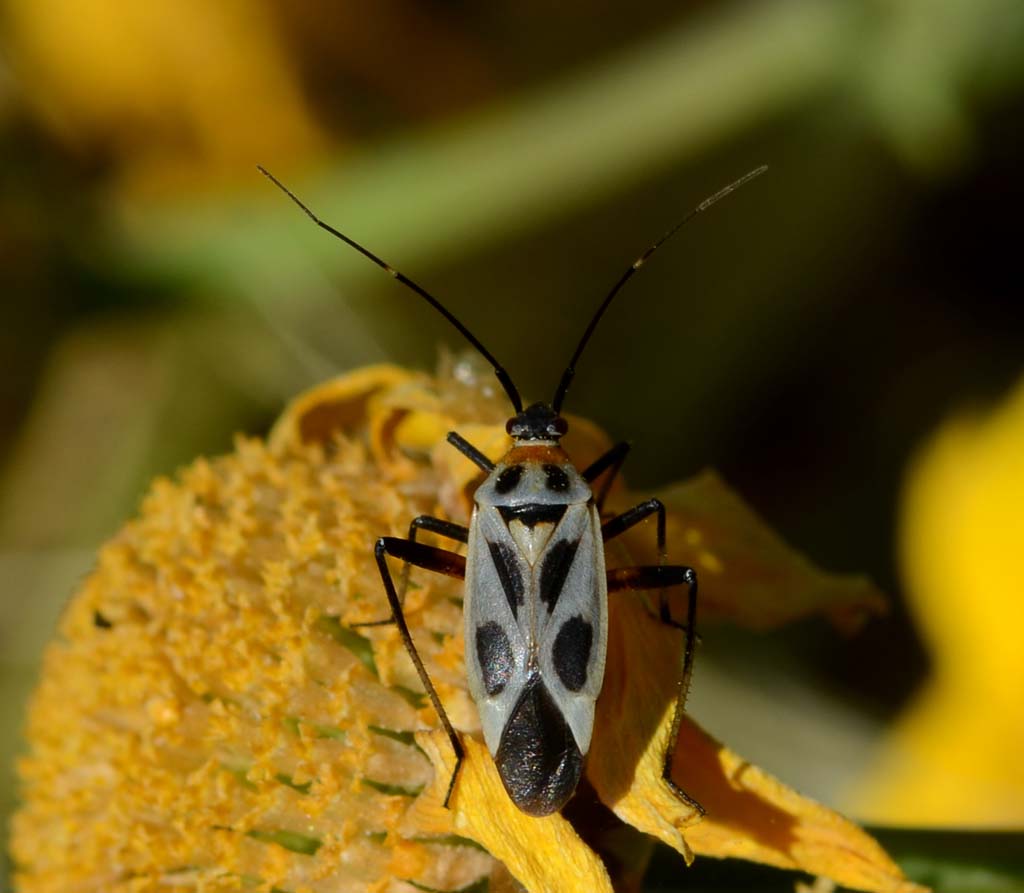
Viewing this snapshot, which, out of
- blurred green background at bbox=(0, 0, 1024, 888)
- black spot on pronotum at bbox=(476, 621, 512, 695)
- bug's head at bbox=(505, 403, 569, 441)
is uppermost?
blurred green background at bbox=(0, 0, 1024, 888)

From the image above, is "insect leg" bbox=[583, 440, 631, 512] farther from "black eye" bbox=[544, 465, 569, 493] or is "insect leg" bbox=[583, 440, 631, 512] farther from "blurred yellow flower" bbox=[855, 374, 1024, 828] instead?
"blurred yellow flower" bbox=[855, 374, 1024, 828]

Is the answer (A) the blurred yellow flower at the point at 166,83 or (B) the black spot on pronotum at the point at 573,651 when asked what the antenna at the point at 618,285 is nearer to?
(B) the black spot on pronotum at the point at 573,651

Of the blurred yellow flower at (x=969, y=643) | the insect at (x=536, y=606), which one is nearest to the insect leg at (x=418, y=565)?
the insect at (x=536, y=606)

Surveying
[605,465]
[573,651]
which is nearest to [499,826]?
[573,651]

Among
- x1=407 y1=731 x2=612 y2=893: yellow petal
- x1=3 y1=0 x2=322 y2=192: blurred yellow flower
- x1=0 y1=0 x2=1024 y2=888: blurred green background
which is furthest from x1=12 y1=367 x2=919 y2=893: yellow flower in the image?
x1=3 y1=0 x2=322 y2=192: blurred yellow flower

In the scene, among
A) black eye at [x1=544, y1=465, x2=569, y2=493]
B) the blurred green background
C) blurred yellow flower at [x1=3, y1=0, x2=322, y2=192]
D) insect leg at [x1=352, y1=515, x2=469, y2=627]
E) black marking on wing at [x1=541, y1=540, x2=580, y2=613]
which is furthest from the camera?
blurred yellow flower at [x1=3, y1=0, x2=322, y2=192]

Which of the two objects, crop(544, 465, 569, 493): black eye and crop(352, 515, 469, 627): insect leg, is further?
crop(352, 515, 469, 627): insect leg

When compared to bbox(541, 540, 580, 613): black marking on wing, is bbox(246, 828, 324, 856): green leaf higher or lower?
lower

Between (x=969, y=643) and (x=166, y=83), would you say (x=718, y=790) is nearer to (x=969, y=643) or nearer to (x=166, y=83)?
(x=969, y=643)
